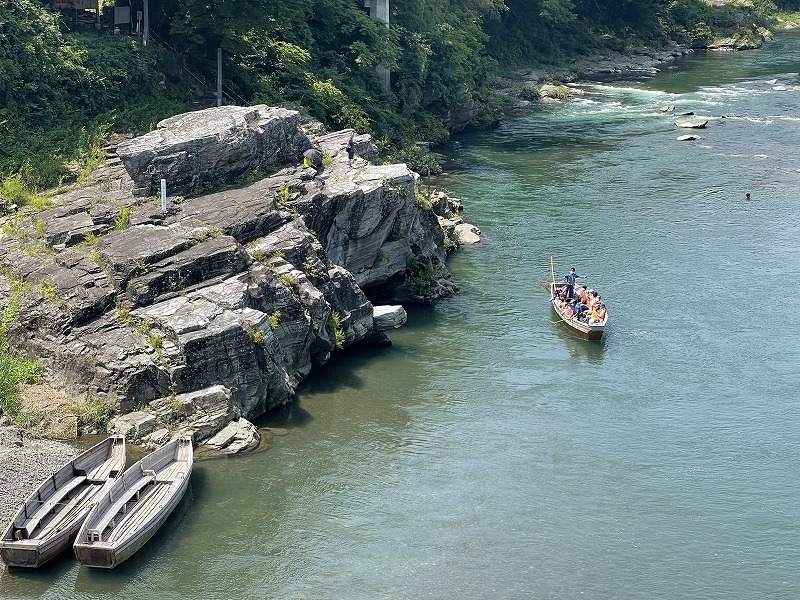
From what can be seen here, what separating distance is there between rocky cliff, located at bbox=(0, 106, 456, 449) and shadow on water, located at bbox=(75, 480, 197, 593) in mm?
3119

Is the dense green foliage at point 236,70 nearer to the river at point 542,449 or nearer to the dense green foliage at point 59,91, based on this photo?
the dense green foliage at point 59,91

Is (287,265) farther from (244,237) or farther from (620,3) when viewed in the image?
(620,3)

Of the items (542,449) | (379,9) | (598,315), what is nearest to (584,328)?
(598,315)

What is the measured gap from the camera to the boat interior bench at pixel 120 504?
33031 mm

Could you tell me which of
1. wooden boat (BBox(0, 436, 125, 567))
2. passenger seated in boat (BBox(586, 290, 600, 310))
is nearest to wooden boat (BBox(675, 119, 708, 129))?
passenger seated in boat (BBox(586, 290, 600, 310))

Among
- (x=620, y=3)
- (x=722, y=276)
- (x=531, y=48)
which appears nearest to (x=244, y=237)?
(x=722, y=276)

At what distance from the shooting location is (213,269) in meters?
43.7

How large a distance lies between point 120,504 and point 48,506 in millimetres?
2138

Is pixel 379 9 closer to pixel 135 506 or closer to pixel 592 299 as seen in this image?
pixel 592 299

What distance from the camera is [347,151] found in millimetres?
56688

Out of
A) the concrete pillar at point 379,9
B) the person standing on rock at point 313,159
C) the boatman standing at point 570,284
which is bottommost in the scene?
the boatman standing at point 570,284

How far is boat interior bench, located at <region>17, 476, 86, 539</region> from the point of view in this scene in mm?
33000

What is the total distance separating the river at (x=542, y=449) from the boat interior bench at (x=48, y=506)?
1.40m

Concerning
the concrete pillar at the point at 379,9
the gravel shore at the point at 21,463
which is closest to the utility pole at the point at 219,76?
the concrete pillar at the point at 379,9
